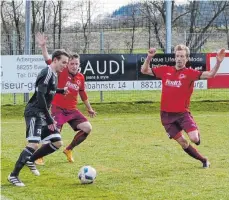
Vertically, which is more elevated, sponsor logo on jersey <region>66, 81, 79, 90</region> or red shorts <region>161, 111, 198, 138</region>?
sponsor logo on jersey <region>66, 81, 79, 90</region>

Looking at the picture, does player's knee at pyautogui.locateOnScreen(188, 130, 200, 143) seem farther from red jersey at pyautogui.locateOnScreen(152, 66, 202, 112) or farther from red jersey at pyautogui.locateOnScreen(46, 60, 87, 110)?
red jersey at pyautogui.locateOnScreen(46, 60, 87, 110)

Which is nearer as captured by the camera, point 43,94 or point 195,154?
point 43,94

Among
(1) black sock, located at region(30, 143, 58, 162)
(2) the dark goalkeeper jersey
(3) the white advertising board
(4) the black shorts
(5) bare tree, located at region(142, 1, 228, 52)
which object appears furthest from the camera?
(5) bare tree, located at region(142, 1, 228, 52)

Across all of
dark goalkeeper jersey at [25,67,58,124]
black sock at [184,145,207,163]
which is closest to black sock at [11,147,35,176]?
dark goalkeeper jersey at [25,67,58,124]

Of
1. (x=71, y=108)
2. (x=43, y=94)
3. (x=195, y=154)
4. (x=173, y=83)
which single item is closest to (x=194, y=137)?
(x=195, y=154)

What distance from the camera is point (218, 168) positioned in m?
9.25

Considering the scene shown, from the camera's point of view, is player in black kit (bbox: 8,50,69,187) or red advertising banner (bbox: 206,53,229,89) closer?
player in black kit (bbox: 8,50,69,187)

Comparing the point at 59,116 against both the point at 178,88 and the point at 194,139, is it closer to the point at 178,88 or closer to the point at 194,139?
the point at 178,88

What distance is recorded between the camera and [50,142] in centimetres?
869

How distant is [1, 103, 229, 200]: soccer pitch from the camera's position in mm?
7484

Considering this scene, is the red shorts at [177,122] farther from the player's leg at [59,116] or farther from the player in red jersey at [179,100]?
the player's leg at [59,116]

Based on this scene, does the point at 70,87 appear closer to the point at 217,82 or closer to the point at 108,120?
the point at 108,120

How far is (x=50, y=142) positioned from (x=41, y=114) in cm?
58

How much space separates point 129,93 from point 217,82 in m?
2.93
